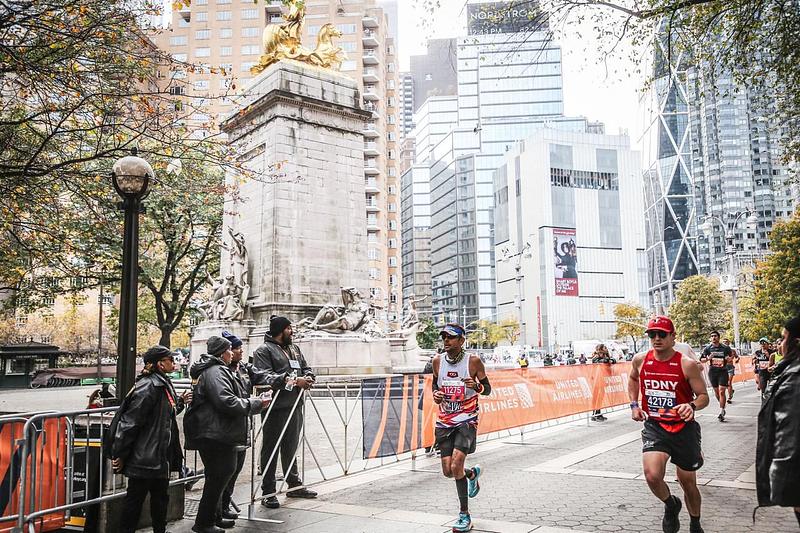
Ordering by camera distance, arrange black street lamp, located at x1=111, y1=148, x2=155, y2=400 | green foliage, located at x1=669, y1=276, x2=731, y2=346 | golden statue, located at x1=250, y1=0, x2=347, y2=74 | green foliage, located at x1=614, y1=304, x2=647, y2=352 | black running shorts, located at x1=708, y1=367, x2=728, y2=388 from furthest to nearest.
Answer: green foliage, located at x1=614, y1=304, x2=647, y2=352 → green foliage, located at x1=669, y1=276, x2=731, y2=346 → golden statue, located at x1=250, y1=0, x2=347, y2=74 → black running shorts, located at x1=708, y1=367, x2=728, y2=388 → black street lamp, located at x1=111, y1=148, x2=155, y2=400

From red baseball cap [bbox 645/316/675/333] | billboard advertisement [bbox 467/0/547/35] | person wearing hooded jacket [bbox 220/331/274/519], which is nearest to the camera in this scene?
red baseball cap [bbox 645/316/675/333]

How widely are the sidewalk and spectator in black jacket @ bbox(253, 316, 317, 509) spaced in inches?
10.4

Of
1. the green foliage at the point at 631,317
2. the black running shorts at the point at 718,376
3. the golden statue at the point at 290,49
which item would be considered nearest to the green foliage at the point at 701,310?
the green foliage at the point at 631,317

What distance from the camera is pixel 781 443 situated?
164 inches

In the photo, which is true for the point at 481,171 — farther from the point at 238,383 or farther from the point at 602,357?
the point at 238,383

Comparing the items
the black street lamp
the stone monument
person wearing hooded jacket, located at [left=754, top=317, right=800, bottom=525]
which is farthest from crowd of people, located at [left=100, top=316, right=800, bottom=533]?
the stone monument

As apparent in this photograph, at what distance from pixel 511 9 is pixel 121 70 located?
664cm

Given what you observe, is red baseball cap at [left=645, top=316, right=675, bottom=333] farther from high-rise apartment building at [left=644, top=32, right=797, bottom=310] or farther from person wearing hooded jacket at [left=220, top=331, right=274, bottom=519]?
high-rise apartment building at [left=644, top=32, right=797, bottom=310]

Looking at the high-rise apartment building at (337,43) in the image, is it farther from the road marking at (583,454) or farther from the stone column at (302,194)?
the road marking at (583,454)

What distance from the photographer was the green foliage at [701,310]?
3012 inches

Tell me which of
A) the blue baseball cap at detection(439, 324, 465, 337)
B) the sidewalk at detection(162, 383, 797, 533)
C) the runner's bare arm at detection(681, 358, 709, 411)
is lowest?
the sidewalk at detection(162, 383, 797, 533)

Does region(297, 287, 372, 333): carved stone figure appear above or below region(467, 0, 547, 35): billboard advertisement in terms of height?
below

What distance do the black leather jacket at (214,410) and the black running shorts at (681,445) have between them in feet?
12.0

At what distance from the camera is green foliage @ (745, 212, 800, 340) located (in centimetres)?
4231
